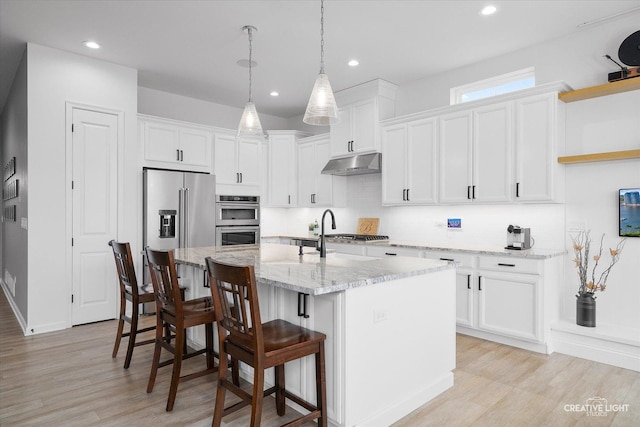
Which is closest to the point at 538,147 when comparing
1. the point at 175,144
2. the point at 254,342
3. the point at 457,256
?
the point at 457,256

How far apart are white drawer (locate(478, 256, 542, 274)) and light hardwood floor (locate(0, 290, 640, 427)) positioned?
2.32 ft

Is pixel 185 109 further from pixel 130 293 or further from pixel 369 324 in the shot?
pixel 369 324

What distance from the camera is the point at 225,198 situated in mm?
5430

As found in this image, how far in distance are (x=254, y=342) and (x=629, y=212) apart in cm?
337

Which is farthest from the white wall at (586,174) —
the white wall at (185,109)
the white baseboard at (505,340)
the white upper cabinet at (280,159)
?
the white wall at (185,109)

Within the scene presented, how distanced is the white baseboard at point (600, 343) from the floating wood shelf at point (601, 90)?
2.02 metres

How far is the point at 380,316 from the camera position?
2.15 meters

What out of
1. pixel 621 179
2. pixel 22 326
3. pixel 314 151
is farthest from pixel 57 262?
pixel 621 179

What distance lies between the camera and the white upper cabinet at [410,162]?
4.44 meters

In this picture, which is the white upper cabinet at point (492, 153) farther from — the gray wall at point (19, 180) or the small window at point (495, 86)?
the gray wall at point (19, 180)

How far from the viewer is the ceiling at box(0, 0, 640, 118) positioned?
322 cm

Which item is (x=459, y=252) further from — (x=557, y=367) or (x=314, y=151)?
(x=314, y=151)

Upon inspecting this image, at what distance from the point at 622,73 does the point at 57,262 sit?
5.61 m

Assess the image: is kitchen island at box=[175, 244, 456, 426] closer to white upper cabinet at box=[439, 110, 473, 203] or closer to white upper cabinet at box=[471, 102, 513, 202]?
white upper cabinet at box=[471, 102, 513, 202]
